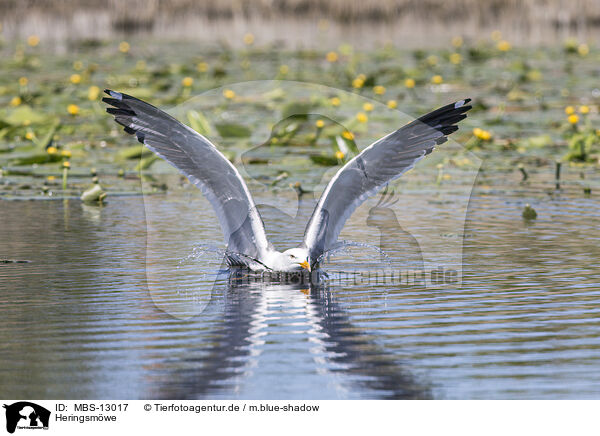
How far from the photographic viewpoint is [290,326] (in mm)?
6148

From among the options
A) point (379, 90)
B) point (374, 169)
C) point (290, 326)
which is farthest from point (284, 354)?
point (379, 90)

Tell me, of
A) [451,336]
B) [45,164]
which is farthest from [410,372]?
[45,164]

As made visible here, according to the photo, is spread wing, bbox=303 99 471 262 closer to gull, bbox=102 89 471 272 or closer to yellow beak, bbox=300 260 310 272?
gull, bbox=102 89 471 272

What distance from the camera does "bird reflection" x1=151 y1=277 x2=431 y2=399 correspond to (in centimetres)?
513

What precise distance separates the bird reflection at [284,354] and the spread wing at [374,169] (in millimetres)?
583

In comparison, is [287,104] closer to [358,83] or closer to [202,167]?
[358,83]

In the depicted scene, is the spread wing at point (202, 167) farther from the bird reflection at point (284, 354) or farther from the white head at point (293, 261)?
the bird reflection at point (284, 354)

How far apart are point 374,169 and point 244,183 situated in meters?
0.87

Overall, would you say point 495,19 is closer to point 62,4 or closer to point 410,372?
point 62,4

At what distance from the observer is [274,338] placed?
590 cm
